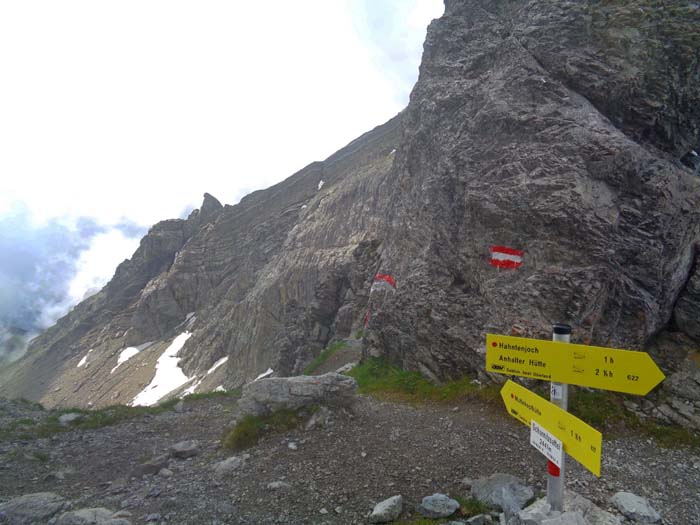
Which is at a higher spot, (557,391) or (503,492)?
(557,391)

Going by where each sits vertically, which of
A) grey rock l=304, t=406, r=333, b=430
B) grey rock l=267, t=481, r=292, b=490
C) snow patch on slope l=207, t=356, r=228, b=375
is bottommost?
snow patch on slope l=207, t=356, r=228, b=375

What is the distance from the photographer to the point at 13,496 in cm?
772

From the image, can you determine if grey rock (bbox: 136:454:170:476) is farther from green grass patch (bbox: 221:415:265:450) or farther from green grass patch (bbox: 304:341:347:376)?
green grass patch (bbox: 304:341:347:376)

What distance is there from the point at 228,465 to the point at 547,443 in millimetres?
6455

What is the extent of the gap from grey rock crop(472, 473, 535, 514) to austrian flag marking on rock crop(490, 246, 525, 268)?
6.40m

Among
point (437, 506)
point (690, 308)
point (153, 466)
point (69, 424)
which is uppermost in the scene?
point (69, 424)

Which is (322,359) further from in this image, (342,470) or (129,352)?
(129,352)

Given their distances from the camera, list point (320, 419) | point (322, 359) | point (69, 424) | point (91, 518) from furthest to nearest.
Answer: point (322, 359)
point (69, 424)
point (320, 419)
point (91, 518)

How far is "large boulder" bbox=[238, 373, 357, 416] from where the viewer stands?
382 inches

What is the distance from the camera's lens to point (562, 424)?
4.07 metres

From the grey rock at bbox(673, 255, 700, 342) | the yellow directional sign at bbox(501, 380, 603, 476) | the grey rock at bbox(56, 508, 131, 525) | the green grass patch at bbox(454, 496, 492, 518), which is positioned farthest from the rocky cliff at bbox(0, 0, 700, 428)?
the grey rock at bbox(56, 508, 131, 525)

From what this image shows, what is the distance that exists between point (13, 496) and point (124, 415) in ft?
17.7

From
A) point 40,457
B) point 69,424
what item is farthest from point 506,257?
point 69,424

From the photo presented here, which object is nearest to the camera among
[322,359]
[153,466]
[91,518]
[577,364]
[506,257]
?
[577,364]
